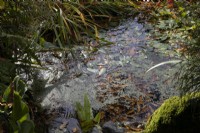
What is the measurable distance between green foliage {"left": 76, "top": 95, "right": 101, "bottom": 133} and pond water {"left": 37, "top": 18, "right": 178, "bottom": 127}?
177 mm

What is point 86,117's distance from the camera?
226 centimetres

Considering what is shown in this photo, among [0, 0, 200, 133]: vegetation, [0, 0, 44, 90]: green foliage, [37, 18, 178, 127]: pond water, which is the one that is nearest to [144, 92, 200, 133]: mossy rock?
[0, 0, 200, 133]: vegetation

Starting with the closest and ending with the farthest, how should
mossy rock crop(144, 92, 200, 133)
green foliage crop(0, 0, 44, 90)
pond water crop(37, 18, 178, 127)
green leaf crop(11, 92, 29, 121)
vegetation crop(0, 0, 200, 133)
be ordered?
green leaf crop(11, 92, 29, 121) < vegetation crop(0, 0, 200, 133) < mossy rock crop(144, 92, 200, 133) < green foliage crop(0, 0, 44, 90) < pond water crop(37, 18, 178, 127)

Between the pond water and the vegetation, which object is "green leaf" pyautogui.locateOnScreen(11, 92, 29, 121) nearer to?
the vegetation

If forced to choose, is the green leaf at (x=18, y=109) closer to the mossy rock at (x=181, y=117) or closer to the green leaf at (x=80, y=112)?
the green leaf at (x=80, y=112)

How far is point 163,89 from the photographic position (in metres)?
2.73

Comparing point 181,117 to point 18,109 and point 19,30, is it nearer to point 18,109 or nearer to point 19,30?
point 18,109

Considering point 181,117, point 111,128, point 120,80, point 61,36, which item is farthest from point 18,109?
point 61,36

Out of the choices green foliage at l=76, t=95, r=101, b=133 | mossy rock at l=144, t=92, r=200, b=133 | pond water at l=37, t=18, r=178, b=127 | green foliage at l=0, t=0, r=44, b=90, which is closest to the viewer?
mossy rock at l=144, t=92, r=200, b=133

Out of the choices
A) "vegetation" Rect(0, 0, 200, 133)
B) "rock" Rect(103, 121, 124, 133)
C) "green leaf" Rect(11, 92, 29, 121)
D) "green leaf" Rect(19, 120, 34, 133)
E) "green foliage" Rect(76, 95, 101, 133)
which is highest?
"vegetation" Rect(0, 0, 200, 133)

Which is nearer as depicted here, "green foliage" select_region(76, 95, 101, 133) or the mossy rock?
the mossy rock

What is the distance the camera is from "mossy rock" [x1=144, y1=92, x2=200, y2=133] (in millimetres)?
1956

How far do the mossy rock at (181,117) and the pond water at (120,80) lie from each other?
0.20 meters

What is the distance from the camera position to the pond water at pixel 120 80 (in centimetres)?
254
